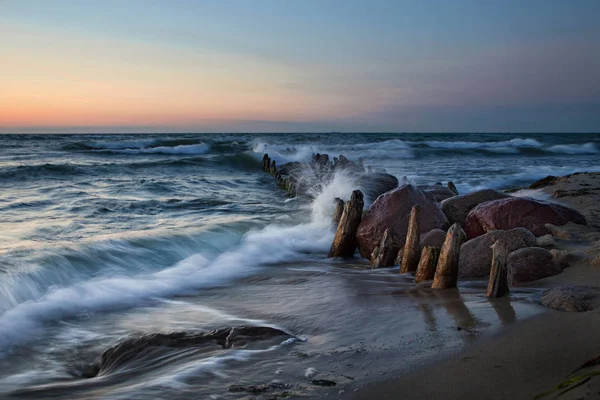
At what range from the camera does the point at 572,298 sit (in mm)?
4285

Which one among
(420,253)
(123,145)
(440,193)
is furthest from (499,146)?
(420,253)

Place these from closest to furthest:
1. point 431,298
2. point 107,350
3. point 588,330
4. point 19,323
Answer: point 588,330 < point 107,350 < point 431,298 < point 19,323

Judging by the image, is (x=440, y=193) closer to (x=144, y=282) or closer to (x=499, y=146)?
(x=144, y=282)

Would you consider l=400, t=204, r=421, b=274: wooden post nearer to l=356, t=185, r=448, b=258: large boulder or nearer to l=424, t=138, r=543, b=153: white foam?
l=356, t=185, r=448, b=258: large boulder

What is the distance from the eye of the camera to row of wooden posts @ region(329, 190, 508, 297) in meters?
4.86

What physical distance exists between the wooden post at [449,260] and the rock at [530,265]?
0.62m

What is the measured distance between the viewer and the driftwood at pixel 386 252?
24.0 ft

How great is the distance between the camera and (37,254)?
8031 mm

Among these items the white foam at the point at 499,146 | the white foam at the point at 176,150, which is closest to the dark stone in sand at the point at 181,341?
the white foam at the point at 176,150

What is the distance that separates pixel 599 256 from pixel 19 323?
656cm

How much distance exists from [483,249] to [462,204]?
2925mm

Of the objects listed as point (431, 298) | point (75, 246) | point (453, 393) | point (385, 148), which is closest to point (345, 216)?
point (431, 298)

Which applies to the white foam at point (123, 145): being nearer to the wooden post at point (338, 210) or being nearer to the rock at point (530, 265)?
the wooden post at point (338, 210)

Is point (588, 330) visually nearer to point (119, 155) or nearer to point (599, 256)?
point (599, 256)
